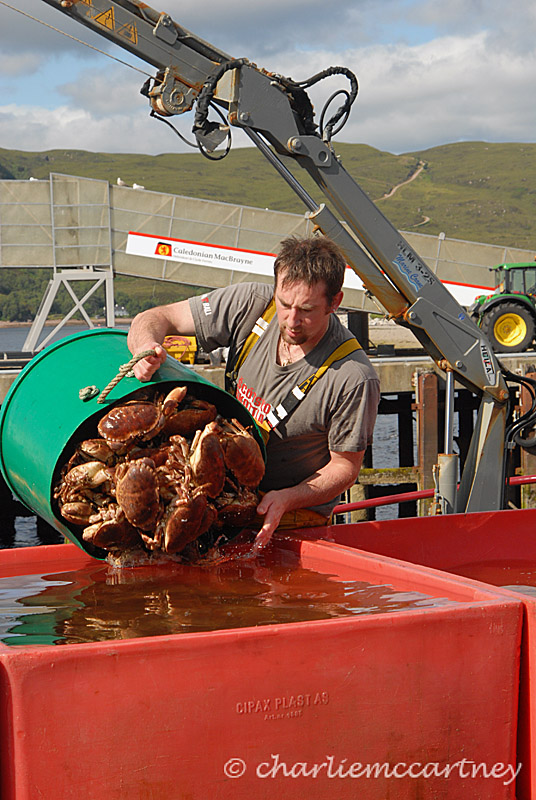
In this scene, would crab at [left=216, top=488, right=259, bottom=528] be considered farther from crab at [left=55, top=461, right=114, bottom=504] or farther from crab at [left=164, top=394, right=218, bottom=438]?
crab at [left=55, top=461, right=114, bottom=504]

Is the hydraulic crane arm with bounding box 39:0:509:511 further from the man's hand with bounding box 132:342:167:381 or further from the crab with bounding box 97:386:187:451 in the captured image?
the crab with bounding box 97:386:187:451

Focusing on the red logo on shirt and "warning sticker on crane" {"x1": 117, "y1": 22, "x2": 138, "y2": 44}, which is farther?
"warning sticker on crane" {"x1": 117, "y1": 22, "x2": 138, "y2": 44}

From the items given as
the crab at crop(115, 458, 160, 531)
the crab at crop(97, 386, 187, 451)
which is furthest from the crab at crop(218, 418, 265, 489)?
the crab at crop(115, 458, 160, 531)

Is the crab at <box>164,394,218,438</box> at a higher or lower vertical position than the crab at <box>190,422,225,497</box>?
higher

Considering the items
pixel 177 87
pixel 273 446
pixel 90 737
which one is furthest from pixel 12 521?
pixel 90 737

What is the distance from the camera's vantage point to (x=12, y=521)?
1511 centimetres

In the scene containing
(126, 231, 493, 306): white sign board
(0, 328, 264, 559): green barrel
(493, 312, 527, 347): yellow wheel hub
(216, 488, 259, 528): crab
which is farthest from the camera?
(126, 231, 493, 306): white sign board

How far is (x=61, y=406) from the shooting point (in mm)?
3619

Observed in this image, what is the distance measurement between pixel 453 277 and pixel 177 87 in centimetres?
2109

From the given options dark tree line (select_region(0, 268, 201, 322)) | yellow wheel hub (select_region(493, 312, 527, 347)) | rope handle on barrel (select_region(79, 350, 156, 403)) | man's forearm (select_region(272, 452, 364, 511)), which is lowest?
man's forearm (select_region(272, 452, 364, 511))

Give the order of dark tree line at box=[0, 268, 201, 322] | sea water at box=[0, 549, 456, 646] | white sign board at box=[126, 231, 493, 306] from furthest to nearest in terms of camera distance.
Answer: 1. dark tree line at box=[0, 268, 201, 322]
2. white sign board at box=[126, 231, 493, 306]
3. sea water at box=[0, 549, 456, 646]

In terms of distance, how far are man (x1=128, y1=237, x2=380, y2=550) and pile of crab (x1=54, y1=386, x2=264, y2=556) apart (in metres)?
0.31

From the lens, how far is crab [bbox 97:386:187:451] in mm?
3375

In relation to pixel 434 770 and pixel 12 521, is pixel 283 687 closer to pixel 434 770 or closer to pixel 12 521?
pixel 434 770
